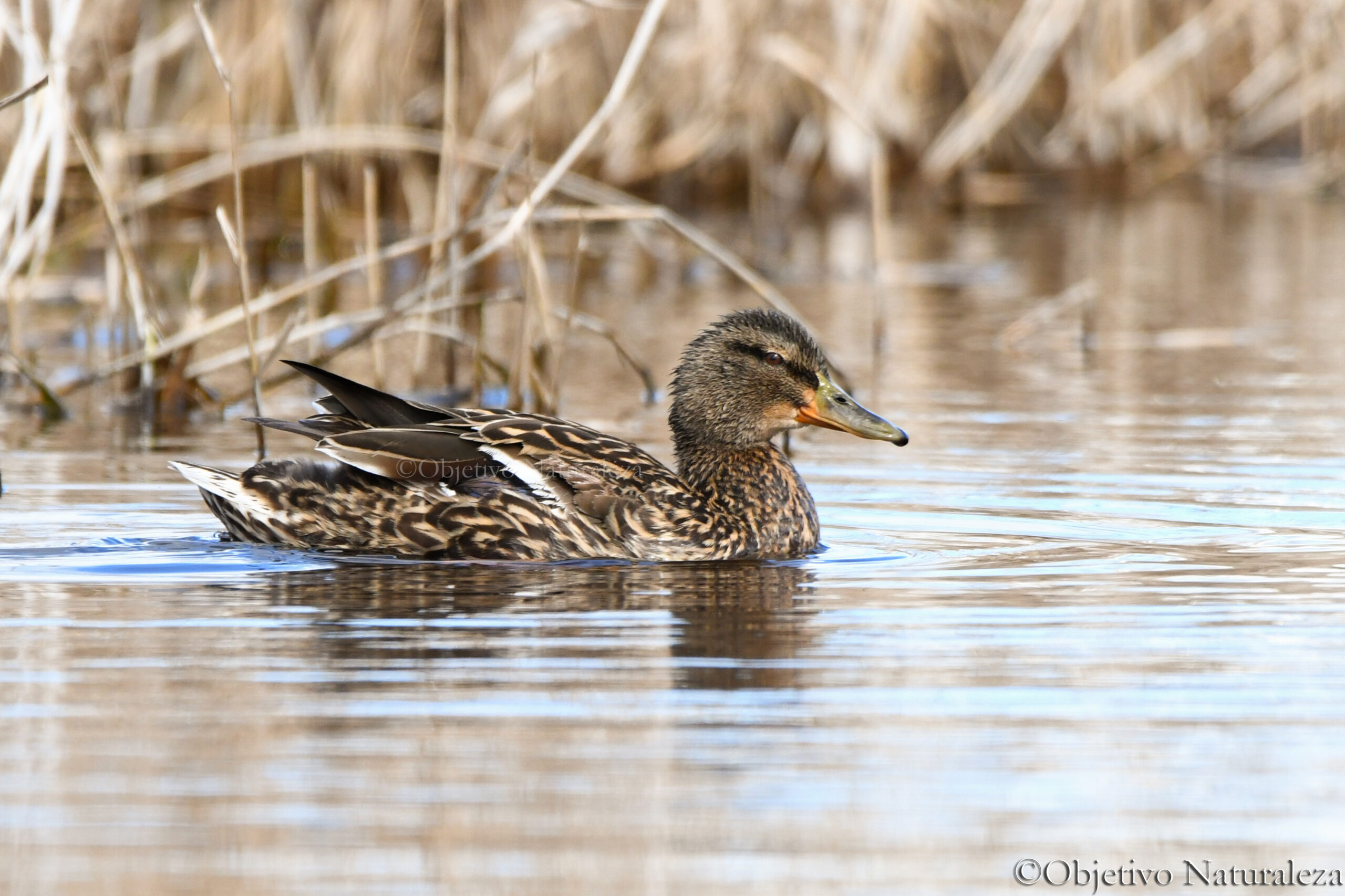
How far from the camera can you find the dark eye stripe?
7207mm

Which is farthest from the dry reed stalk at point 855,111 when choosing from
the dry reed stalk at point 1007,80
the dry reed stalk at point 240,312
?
the dry reed stalk at point 240,312

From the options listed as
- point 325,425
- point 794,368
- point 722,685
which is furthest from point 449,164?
point 722,685

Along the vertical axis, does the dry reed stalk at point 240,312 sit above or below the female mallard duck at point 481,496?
above

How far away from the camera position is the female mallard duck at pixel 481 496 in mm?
6543

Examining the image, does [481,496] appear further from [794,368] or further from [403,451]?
[794,368]

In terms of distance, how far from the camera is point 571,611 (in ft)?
18.8

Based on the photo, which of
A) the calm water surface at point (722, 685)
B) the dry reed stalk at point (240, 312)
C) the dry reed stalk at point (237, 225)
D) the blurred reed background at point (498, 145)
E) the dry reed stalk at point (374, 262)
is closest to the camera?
the calm water surface at point (722, 685)

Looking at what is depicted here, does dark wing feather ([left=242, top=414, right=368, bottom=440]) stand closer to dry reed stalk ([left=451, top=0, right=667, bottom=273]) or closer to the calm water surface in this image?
the calm water surface

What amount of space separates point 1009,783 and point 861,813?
337mm

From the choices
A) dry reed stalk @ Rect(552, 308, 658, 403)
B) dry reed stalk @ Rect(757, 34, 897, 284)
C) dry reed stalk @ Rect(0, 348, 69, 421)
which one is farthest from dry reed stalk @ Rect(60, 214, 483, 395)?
dry reed stalk @ Rect(757, 34, 897, 284)

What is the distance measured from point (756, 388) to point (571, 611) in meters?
1.74

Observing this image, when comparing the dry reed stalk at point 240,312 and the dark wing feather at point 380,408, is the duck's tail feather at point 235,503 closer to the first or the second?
the dark wing feather at point 380,408

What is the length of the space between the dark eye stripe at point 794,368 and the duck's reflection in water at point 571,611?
2.39 feet

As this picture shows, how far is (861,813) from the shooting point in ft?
12.6
